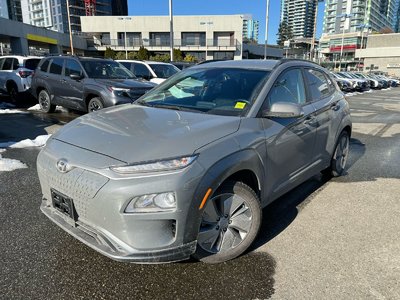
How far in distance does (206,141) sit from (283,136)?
107 centimetres

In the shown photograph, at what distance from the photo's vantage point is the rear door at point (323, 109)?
13.6 feet

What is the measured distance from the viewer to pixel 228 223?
290 centimetres

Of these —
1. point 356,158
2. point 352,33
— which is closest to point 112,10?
point 352,33

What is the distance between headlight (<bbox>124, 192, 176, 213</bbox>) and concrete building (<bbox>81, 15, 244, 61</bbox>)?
66.4 m

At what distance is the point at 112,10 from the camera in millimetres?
118938

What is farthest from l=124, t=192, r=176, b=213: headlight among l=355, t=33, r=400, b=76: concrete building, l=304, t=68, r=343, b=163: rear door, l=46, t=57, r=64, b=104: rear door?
l=355, t=33, r=400, b=76: concrete building

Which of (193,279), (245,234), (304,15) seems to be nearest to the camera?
(193,279)

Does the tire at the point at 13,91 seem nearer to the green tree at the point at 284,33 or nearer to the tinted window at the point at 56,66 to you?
the tinted window at the point at 56,66

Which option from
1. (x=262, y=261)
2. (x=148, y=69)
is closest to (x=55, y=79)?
(x=148, y=69)

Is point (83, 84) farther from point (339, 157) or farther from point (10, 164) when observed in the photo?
point (339, 157)

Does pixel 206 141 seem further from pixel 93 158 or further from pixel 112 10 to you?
pixel 112 10

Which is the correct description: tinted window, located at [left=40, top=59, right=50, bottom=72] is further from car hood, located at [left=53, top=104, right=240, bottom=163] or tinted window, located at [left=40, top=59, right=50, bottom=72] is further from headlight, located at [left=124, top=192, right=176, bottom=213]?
headlight, located at [left=124, top=192, right=176, bottom=213]

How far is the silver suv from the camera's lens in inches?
94.4

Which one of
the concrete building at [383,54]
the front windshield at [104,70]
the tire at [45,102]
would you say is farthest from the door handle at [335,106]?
the concrete building at [383,54]
